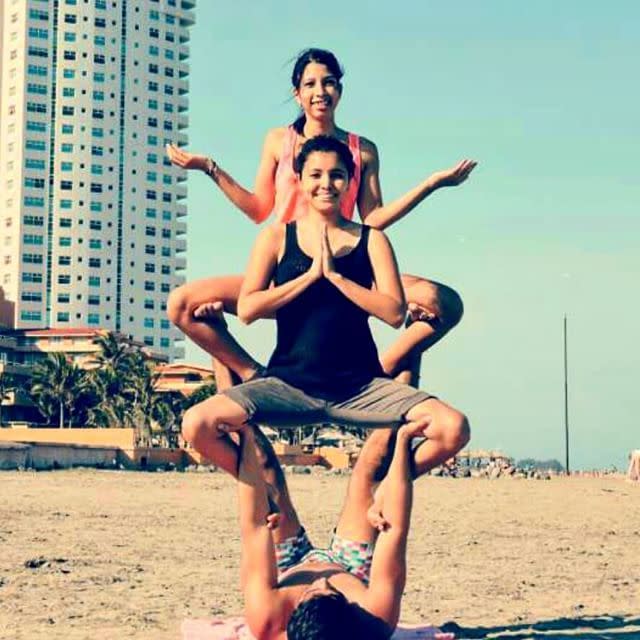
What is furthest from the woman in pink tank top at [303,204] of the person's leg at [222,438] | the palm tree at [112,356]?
the palm tree at [112,356]

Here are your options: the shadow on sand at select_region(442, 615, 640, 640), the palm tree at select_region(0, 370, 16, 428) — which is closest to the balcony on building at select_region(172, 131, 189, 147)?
the palm tree at select_region(0, 370, 16, 428)

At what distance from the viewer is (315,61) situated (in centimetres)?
845

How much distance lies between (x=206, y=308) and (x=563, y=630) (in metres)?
4.67

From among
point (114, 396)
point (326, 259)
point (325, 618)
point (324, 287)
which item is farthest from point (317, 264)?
point (114, 396)

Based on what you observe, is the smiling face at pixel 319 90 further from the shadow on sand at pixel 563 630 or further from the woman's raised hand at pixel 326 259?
the shadow on sand at pixel 563 630

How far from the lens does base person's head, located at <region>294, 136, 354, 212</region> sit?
25.0ft

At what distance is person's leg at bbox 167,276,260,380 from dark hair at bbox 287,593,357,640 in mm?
2160

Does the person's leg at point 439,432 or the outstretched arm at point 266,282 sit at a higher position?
the outstretched arm at point 266,282

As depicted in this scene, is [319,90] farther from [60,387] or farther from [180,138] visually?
[180,138]

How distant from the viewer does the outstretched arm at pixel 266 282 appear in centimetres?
729

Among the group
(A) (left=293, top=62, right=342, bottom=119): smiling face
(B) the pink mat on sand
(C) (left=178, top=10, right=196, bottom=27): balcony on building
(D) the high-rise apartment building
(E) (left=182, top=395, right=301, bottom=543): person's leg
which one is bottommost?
(B) the pink mat on sand

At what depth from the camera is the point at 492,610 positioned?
11648 millimetres

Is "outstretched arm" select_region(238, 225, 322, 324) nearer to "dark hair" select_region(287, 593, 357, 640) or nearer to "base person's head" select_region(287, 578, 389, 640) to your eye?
"base person's head" select_region(287, 578, 389, 640)

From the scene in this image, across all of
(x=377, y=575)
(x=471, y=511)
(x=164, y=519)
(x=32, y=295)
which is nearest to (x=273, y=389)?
(x=377, y=575)
